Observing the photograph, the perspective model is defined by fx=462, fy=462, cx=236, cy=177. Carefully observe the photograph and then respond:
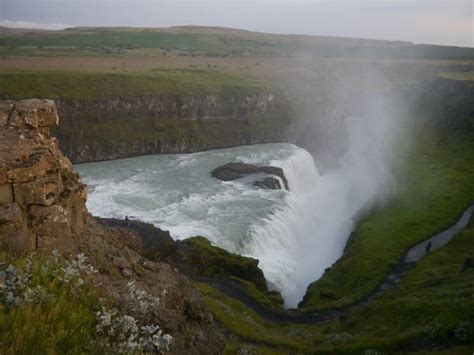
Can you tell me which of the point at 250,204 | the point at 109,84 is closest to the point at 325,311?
the point at 250,204

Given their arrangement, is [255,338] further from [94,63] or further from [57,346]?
[94,63]

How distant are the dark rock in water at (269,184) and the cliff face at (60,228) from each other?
38304 mm

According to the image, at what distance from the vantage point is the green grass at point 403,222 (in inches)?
1403

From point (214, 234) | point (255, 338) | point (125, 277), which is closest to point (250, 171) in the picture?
point (214, 234)

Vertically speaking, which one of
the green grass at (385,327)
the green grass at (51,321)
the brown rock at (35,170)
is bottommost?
the green grass at (385,327)

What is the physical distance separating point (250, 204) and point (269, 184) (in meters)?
6.59

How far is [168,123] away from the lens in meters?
76.0

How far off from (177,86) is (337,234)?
136 ft

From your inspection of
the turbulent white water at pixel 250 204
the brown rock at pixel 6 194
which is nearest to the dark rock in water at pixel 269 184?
the turbulent white water at pixel 250 204

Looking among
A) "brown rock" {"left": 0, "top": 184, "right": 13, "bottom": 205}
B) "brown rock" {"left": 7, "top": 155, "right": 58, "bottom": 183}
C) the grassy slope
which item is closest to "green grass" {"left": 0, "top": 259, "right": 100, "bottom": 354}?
"brown rock" {"left": 0, "top": 184, "right": 13, "bottom": 205}

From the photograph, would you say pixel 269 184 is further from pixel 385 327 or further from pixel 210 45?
pixel 210 45

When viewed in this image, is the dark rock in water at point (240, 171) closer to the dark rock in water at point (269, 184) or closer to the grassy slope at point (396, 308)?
the dark rock in water at point (269, 184)

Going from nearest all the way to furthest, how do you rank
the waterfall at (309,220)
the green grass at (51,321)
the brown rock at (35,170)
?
the green grass at (51,321) < the brown rock at (35,170) < the waterfall at (309,220)

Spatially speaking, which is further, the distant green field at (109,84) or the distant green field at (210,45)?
the distant green field at (210,45)
